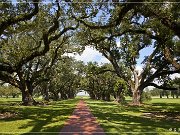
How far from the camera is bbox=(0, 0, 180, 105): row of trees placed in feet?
68.7

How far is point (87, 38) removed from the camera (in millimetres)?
32906

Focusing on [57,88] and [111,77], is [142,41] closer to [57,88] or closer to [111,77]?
[111,77]

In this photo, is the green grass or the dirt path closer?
the dirt path

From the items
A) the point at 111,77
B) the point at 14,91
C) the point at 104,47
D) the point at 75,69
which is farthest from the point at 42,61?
the point at 14,91

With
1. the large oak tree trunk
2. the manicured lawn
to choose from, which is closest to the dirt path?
the manicured lawn

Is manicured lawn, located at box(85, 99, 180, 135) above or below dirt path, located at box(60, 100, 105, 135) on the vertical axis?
below

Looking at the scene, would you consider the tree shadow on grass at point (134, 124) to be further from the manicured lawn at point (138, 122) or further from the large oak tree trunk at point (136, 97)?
the large oak tree trunk at point (136, 97)

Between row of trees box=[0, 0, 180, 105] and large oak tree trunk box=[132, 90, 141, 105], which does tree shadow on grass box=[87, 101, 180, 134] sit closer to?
row of trees box=[0, 0, 180, 105]

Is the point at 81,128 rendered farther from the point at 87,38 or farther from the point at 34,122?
the point at 87,38

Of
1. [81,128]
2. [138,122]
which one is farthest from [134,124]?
[81,128]

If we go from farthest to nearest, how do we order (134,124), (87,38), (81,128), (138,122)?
(87,38), (138,122), (134,124), (81,128)

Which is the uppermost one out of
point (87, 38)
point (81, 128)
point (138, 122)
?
point (87, 38)

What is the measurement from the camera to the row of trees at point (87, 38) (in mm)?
20953

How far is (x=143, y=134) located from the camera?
42.1 feet
